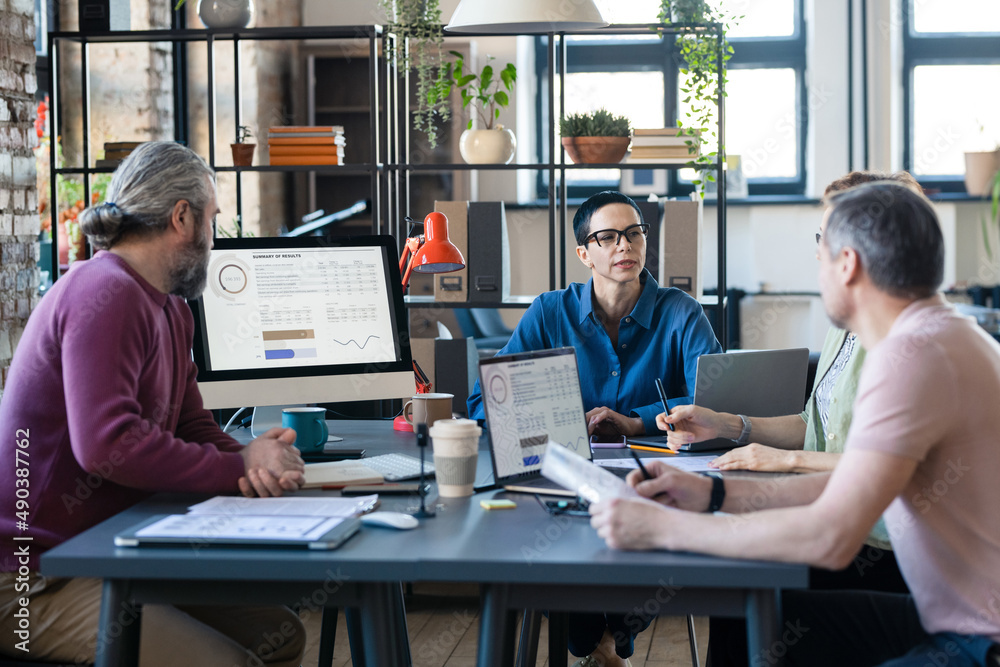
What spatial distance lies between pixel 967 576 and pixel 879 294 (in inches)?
16.0

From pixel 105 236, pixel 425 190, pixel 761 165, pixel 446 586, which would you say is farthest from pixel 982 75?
pixel 105 236

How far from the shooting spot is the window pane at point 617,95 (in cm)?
634

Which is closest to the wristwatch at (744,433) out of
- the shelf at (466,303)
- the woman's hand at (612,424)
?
the woman's hand at (612,424)

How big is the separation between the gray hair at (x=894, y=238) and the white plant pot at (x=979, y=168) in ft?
16.3

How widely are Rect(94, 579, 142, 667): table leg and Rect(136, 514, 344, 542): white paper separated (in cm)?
8

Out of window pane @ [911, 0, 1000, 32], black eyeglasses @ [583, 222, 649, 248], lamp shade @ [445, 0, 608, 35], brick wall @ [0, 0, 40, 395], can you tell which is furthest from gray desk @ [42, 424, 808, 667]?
window pane @ [911, 0, 1000, 32]

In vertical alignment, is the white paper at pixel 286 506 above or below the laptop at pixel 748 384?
below

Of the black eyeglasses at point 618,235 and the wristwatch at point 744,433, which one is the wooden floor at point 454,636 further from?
the black eyeglasses at point 618,235

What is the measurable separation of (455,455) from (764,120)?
5152mm

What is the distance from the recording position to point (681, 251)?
11.9 ft

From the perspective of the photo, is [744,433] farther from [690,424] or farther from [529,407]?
[529,407]

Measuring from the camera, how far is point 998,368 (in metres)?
1.37

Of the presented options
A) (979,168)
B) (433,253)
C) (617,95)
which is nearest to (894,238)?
(433,253)

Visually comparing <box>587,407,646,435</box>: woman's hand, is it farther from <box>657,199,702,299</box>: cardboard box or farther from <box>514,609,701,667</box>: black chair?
<box>657,199,702,299</box>: cardboard box
